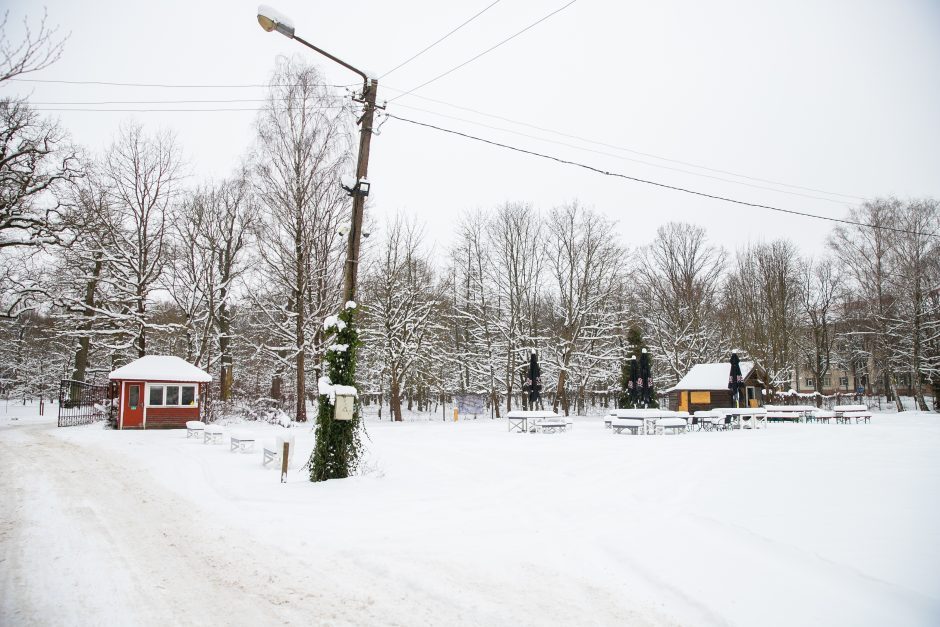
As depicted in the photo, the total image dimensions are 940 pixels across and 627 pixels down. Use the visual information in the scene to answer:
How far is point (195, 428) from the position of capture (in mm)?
17062

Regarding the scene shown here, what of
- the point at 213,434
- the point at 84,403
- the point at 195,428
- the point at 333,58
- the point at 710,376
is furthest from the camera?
the point at 710,376

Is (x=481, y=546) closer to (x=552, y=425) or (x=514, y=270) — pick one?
(x=552, y=425)

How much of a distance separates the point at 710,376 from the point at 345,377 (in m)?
25.8

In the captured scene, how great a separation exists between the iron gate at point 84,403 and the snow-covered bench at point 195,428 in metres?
7.69

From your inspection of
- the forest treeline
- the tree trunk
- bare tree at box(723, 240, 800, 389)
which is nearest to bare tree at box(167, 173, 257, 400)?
the forest treeline

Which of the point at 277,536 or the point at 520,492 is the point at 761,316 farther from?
the point at 277,536

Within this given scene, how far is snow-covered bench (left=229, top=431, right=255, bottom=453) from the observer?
12844 mm

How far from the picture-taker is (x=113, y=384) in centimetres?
2136

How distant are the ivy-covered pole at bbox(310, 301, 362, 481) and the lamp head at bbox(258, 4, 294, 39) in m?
4.33

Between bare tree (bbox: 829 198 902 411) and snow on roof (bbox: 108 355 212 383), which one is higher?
bare tree (bbox: 829 198 902 411)

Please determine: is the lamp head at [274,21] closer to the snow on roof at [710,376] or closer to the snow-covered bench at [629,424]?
the snow-covered bench at [629,424]

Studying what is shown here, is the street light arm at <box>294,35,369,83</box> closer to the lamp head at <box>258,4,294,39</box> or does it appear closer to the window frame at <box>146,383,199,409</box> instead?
the lamp head at <box>258,4,294,39</box>

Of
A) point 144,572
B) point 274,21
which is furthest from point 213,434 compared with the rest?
point 274,21

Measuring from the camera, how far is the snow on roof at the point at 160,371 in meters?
20.7
